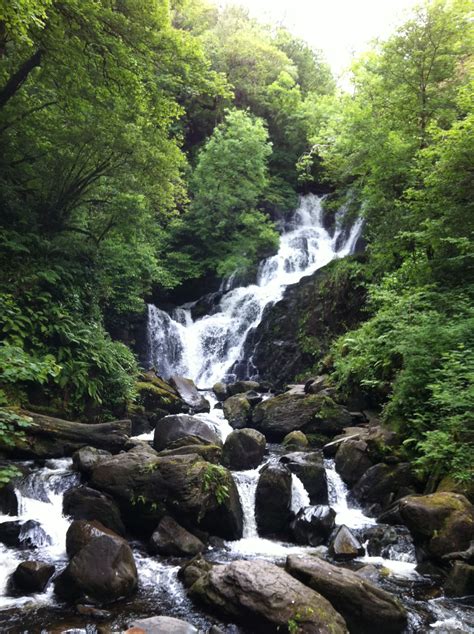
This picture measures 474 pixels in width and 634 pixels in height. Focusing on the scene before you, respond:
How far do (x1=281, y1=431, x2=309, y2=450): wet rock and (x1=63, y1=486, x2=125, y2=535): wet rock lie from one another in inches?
215

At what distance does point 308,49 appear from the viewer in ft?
132

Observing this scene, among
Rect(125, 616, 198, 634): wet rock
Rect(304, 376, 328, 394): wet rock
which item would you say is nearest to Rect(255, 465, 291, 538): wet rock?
Rect(125, 616, 198, 634): wet rock

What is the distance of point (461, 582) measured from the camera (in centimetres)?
587

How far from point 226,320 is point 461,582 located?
55.7 ft

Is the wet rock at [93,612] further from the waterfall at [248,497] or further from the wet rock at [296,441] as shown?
the wet rock at [296,441]

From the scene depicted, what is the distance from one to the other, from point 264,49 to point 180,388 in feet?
93.5

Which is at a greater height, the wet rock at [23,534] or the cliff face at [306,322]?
the cliff face at [306,322]

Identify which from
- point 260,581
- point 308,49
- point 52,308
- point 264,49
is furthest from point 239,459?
point 308,49

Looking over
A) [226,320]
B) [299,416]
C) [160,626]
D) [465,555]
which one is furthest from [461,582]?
[226,320]

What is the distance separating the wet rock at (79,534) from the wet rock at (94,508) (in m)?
0.47

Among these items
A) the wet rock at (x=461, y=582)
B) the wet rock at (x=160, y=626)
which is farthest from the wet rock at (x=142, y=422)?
the wet rock at (x=461, y=582)

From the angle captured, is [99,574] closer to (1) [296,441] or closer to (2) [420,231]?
(1) [296,441]

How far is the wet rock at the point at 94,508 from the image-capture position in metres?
7.24

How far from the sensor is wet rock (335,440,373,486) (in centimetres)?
949
